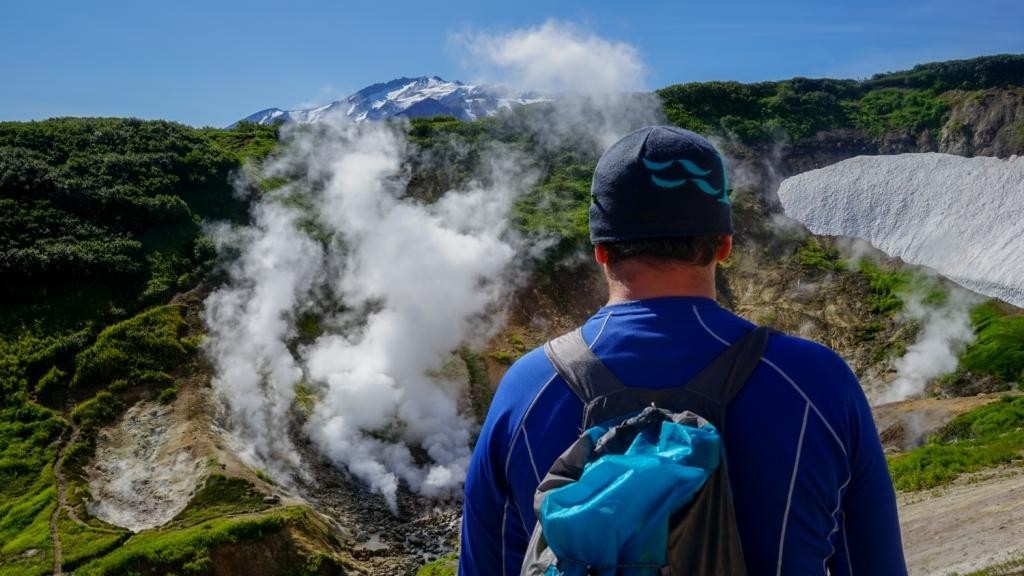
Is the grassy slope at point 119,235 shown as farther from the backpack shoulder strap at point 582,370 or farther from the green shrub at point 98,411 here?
the backpack shoulder strap at point 582,370

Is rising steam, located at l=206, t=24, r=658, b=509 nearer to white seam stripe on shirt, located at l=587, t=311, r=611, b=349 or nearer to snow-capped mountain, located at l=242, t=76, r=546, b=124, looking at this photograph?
white seam stripe on shirt, located at l=587, t=311, r=611, b=349

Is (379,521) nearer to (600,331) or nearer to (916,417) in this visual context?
(916,417)

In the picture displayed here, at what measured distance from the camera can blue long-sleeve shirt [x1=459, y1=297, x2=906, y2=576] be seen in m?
1.87

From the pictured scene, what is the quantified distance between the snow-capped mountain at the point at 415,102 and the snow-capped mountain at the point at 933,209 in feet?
91.6

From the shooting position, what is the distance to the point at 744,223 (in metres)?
37.4

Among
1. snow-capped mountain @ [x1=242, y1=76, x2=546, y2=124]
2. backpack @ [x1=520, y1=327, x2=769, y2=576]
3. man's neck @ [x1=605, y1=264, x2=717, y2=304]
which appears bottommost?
backpack @ [x1=520, y1=327, x2=769, y2=576]

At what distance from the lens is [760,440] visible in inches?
73.1

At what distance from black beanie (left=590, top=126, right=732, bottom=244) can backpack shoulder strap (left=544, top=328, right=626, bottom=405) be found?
0.32m

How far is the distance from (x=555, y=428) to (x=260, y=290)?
84.5 feet

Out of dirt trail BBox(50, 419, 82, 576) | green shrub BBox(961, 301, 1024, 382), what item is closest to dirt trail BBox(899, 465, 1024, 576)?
green shrub BBox(961, 301, 1024, 382)

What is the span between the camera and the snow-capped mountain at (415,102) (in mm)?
70188

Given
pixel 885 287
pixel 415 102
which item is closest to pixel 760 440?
pixel 885 287

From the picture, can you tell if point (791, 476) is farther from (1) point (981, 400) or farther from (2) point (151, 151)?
(2) point (151, 151)

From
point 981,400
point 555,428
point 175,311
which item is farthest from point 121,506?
point 981,400
